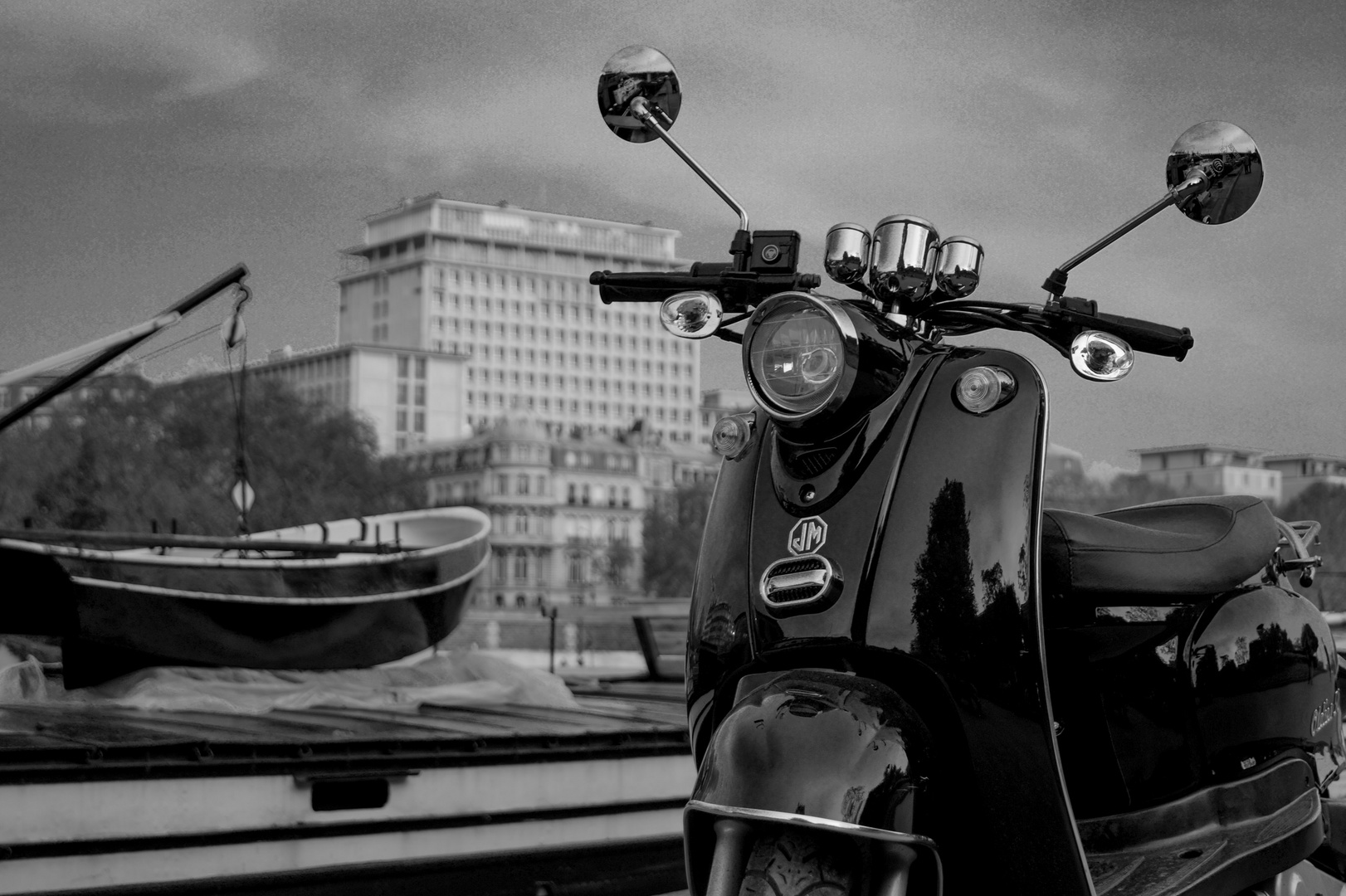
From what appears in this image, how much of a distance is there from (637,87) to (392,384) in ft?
399

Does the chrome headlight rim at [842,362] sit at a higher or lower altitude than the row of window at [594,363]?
lower

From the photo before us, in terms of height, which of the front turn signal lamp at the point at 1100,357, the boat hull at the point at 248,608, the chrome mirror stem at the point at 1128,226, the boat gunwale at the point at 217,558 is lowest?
the boat hull at the point at 248,608

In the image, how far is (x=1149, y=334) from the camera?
9.25 ft


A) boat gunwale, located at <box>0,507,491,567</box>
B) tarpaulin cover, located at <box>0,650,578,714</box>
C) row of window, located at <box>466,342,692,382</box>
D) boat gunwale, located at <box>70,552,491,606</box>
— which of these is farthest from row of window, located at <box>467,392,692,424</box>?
tarpaulin cover, located at <box>0,650,578,714</box>

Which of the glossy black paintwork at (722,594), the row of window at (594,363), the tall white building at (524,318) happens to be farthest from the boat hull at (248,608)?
the row of window at (594,363)

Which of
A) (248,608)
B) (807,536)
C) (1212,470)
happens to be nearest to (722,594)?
(807,536)

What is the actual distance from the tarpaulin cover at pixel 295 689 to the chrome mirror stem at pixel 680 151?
15.1ft

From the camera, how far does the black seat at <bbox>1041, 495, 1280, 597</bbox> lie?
2670mm

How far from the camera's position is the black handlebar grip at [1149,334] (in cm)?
279

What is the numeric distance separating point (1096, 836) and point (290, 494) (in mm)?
52298

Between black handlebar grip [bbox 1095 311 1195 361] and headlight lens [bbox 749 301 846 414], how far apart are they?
0.57 m

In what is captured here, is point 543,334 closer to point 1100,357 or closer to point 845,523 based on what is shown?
point 1100,357

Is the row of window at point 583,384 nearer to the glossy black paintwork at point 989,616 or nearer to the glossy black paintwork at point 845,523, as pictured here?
the glossy black paintwork at point 845,523

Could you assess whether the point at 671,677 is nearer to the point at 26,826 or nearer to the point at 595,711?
the point at 595,711
